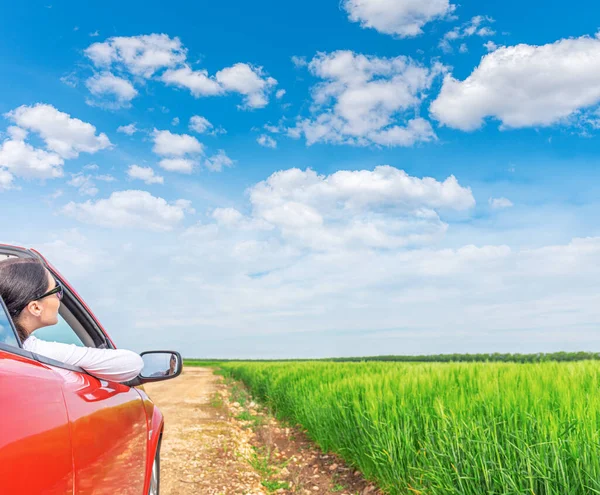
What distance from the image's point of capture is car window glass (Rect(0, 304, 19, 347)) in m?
2.01

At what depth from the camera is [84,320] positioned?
331 cm

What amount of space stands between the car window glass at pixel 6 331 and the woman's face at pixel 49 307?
356mm

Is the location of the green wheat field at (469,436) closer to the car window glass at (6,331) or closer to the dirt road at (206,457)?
the dirt road at (206,457)

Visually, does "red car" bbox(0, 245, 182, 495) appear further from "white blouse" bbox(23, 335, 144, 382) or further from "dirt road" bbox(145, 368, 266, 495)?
"dirt road" bbox(145, 368, 266, 495)

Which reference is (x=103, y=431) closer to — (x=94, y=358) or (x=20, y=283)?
(x=94, y=358)

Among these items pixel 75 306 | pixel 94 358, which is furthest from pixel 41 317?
pixel 75 306

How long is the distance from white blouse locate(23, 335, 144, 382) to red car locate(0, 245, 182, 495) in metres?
0.05

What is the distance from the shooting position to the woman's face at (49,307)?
95.7 inches

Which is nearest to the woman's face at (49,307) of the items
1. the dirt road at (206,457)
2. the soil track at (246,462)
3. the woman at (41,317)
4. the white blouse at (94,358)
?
the woman at (41,317)

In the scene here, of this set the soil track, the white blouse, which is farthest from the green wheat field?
the white blouse

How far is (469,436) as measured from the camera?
403cm

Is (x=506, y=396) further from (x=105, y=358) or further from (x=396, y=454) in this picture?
(x=105, y=358)

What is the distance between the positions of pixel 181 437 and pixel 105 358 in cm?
724

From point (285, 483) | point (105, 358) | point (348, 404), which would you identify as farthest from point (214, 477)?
point (105, 358)
